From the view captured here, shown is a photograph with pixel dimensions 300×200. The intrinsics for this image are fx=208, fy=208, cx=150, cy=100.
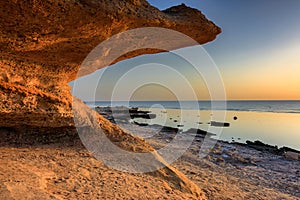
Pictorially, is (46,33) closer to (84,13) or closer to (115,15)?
(84,13)

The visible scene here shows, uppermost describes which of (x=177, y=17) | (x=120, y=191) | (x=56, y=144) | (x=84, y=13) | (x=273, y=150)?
(x=177, y=17)

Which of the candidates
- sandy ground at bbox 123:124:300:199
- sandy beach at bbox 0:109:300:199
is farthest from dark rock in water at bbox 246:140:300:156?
sandy beach at bbox 0:109:300:199

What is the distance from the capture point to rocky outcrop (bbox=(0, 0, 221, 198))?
3.45 meters

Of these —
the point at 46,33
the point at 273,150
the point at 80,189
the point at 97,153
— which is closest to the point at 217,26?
the point at 46,33

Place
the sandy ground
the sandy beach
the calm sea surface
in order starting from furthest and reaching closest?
the calm sea surface < the sandy ground < the sandy beach

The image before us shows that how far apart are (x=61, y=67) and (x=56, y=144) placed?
2098 mm

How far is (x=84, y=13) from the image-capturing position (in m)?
3.60

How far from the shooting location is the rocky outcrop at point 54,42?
11.3 feet

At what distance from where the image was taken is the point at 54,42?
4293 millimetres

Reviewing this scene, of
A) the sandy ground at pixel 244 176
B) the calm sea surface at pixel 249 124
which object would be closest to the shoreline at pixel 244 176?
the sandy ground at pixel 244 176

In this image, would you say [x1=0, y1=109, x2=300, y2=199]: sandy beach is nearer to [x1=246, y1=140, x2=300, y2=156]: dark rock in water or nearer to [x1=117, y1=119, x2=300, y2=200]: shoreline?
[x1=117, y1=119, x2=300, y2=200]: shoreline

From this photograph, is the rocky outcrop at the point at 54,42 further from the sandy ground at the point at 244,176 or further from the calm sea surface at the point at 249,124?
the calm sea surface at the point at 249,124

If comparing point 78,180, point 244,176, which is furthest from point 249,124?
point 78,180

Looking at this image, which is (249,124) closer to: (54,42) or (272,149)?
(272,149)
